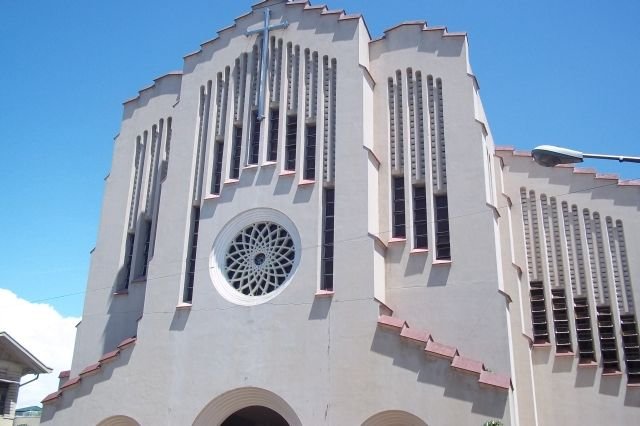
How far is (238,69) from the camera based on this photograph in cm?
2612

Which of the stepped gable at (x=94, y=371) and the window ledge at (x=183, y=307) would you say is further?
the window ledge at (x=183, y=307)

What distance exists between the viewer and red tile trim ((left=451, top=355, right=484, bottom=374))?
17.9m

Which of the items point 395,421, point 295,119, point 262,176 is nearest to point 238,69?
point 295,119

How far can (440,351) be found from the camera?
60.7 feet

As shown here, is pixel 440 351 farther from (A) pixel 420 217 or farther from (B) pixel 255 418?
(B) pixel 255 418

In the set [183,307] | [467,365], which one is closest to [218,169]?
[183,307]

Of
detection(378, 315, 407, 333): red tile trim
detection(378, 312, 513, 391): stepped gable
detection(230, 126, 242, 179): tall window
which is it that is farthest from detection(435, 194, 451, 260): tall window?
detection(230, 126, 242, 179): tall window

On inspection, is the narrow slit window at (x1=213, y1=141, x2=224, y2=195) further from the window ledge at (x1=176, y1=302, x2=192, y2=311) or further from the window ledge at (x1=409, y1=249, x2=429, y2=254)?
the window ledge at (x1=409, y1=249, x2=429, y2=254)

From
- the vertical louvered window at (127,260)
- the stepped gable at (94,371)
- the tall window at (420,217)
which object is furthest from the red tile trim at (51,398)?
the tall window at (420,217)

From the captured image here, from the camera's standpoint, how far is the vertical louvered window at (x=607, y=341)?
21500 millimetres

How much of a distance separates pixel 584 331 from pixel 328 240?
30.4 feet

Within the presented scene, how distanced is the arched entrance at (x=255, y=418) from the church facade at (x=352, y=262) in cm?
11

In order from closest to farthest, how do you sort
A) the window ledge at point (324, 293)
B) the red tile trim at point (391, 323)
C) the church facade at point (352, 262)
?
the red tile trim at point (391, 323), the church facade at point (352, 262), the window ledge at point (324, 293)

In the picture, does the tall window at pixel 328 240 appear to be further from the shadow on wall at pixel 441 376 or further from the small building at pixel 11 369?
the small building at pixel 11 369
